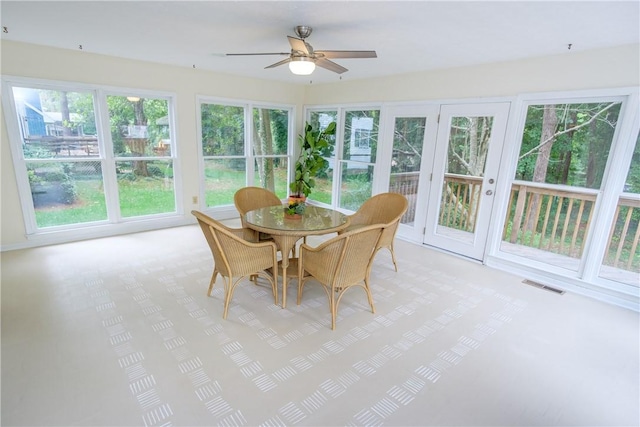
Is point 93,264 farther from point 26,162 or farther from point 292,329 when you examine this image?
point 292,329

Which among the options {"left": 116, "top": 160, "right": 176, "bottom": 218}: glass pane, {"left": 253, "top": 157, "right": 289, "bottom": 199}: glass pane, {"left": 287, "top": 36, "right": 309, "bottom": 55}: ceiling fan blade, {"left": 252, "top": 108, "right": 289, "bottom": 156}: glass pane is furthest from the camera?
{"left": 253, "top": 157, "right": 289, "bottom": 199}: glass pane

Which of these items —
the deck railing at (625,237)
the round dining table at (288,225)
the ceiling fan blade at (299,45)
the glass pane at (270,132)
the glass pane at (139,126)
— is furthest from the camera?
the glass pane at (270,132)

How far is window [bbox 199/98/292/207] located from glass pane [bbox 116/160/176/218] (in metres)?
0.58

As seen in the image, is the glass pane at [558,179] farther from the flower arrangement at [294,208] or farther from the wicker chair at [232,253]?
the wicker chair at [232,253]

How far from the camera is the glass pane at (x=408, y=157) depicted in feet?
14.5

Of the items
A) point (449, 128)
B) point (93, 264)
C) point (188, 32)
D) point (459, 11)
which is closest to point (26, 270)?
point (93, 264)

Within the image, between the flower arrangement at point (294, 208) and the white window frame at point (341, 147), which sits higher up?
the white window frame at point (341, 147)

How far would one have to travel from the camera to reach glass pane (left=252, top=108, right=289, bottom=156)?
566 cm

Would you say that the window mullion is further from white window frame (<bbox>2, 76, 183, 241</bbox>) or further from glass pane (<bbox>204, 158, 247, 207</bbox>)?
glass pane (<bbox>204, 158, 247, 207</bbox>)

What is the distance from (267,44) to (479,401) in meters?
3.49

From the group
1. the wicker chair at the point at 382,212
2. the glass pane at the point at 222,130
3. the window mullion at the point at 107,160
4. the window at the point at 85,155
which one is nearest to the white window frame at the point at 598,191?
the wicker chair at the point at 382,212

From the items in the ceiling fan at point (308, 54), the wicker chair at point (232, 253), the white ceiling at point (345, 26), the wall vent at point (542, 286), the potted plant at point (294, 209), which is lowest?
the wall vent at point (542, 286)

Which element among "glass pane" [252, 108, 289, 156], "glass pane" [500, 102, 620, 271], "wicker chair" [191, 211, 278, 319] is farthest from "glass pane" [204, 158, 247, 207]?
"glass pane" [500, 102, 620, 271]

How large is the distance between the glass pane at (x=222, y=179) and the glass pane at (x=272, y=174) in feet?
0.98
